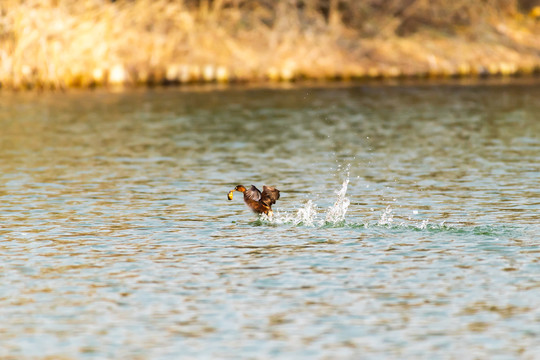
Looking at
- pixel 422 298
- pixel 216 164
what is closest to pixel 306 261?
pixel 422 298

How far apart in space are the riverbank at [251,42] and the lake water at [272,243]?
11.9 m

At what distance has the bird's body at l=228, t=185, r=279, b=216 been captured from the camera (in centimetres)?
1611

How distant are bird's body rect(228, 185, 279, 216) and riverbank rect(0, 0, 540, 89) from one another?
27.0 metres

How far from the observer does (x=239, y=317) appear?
10.9 m

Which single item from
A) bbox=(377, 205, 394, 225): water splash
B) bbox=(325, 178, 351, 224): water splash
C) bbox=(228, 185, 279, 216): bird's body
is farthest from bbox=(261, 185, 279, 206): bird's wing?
bbox=(377, 205, 394, 225): water splash

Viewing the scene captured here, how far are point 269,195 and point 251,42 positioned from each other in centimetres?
3391

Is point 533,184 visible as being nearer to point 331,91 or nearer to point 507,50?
point 331,91

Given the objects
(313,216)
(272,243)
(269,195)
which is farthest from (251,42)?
(272,243)

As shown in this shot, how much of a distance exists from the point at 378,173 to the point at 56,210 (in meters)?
7.33

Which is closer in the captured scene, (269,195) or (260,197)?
(269,195)

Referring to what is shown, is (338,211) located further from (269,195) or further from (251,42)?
(251,42)

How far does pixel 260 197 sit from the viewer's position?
53.8 feet

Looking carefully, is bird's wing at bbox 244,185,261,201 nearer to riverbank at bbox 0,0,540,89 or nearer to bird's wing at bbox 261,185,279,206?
bird's wing at bbox 261,185,279,206

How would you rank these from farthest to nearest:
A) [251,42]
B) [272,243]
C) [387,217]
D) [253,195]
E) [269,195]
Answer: [251,42]
[387,217]
[253,195]
[269,195]
[272,243]
